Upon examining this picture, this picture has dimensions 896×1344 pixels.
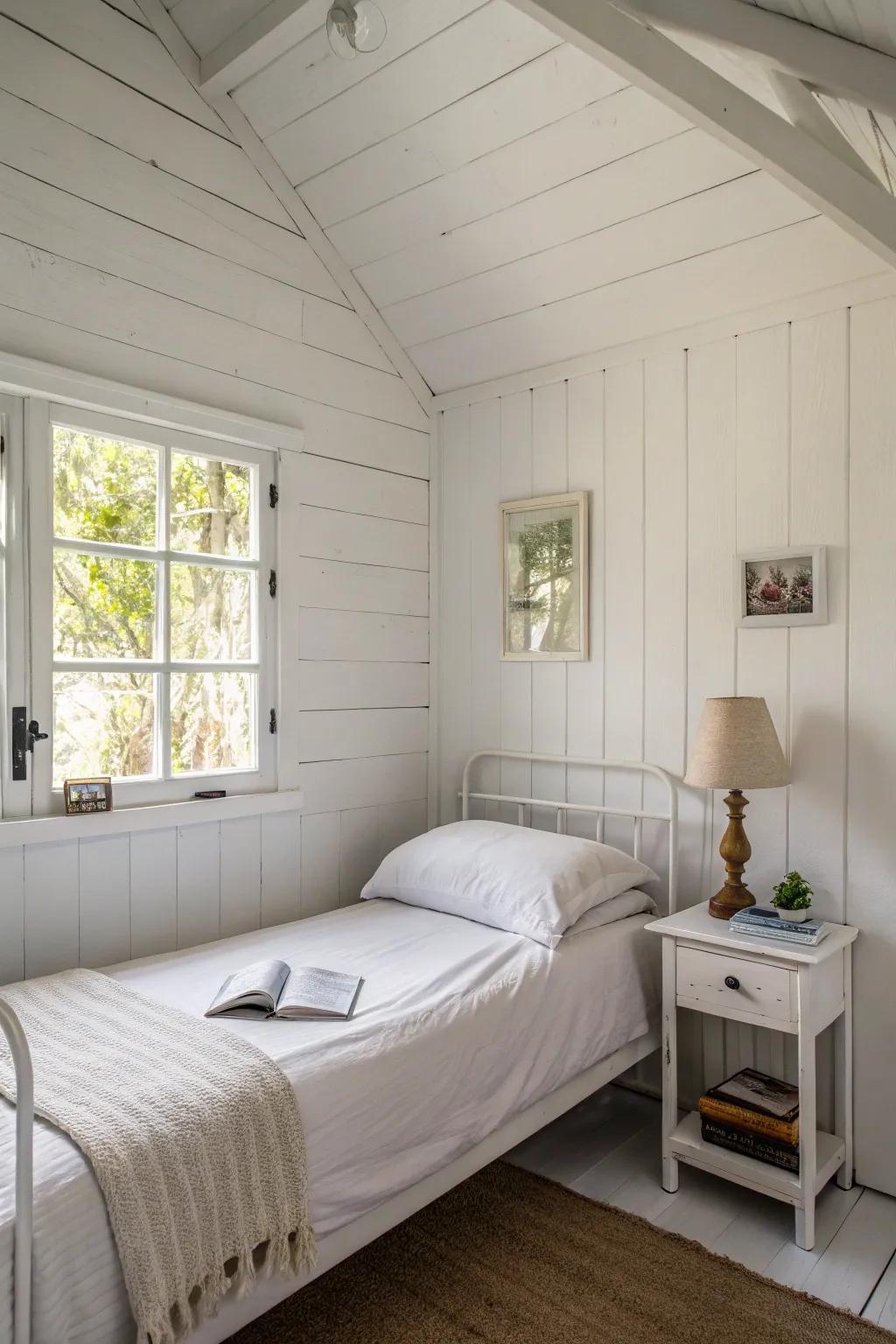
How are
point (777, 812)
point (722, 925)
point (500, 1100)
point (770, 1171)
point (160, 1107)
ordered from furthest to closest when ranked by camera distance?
1. point (777, 812)
2. point (722, 925)
3. point (770, 1171)
4. point (500, 1100)
5. point (160, 1107)

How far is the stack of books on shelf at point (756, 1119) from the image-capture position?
2.16 metres

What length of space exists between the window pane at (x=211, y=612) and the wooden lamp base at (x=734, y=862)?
4.72 feet

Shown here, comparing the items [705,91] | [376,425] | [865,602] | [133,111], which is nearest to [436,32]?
[133,111]

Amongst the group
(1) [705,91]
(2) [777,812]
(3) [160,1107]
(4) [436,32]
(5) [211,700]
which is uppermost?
(4) [436,32]

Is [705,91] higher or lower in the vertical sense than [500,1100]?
higher

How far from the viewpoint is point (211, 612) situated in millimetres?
2629

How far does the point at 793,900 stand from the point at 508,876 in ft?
2.37

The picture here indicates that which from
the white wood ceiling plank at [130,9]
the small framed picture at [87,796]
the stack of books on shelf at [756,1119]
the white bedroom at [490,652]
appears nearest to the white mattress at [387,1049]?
the white bedroom at [490,652]

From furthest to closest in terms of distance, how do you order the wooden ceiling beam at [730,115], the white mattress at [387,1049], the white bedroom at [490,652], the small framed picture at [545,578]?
the small framed picture at [545,578], the white bedroom at [490,652], the wooden ceiling beam at [730,115], the white mattress at [387,1049]

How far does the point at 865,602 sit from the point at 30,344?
2.16 m

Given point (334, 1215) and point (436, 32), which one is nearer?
point (334, 1215)

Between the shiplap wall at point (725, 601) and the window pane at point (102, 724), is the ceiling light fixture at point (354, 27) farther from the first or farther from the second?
the window pane at point (102, 724)

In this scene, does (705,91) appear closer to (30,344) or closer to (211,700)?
(30,344)

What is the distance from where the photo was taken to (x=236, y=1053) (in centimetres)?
164
